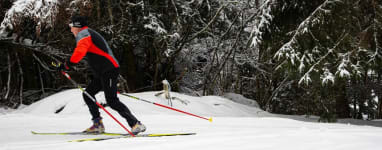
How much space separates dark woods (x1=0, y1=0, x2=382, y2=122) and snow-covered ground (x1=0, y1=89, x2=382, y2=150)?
187 centimetres

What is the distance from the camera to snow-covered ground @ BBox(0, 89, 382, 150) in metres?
2.91

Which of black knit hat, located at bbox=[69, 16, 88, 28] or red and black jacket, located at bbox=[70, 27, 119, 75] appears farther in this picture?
black knit hat, located at bbox=[69, 16, 88, 28]

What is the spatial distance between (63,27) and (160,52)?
336 cm

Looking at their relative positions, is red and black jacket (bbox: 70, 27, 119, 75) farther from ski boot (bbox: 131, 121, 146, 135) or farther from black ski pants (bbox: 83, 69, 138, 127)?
ski boot (bbox: 131, 121, 146, 135)

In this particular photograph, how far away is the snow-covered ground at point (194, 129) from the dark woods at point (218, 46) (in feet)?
6.13

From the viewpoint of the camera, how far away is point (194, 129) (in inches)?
186

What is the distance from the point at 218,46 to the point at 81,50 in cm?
916

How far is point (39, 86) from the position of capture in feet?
38.6

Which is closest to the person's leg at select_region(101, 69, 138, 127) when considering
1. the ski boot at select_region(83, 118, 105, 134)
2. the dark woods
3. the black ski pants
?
the black ski pants

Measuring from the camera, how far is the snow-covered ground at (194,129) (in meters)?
2.91

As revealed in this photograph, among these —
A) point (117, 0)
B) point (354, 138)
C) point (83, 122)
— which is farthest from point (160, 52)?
point (354, 138)

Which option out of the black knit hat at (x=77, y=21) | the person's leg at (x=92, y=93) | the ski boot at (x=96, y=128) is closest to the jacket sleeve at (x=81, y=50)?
the black knit hat at (x=77, y=21)

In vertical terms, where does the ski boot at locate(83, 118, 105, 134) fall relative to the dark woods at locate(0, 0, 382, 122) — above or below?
below

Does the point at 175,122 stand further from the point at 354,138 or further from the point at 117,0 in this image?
the point at 117,0
